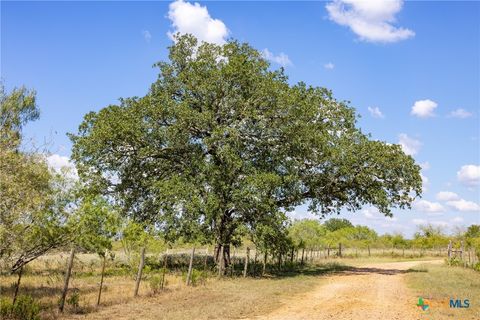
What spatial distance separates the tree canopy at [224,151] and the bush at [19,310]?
1381cm

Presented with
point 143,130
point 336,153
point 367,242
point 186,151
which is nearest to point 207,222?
point 186,151

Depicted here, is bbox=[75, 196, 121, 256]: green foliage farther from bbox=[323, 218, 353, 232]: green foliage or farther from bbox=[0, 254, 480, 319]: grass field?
bbox=[323, 218, 353, 232]: green foliage

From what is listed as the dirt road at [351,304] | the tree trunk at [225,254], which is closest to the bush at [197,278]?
the tree trunk at [225,254]

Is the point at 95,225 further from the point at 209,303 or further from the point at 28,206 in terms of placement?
the point at 209,303

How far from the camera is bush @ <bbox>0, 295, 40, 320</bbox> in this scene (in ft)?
38.5

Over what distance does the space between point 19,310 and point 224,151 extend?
16.2 meters

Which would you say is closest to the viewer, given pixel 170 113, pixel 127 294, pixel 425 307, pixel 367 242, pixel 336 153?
pixel 425 307

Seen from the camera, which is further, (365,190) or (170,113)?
(365,190)

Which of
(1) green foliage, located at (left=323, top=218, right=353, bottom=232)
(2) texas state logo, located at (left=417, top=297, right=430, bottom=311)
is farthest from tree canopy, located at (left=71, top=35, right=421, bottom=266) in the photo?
(1) green foliage, located at (left=323, top=218, right=353, bottom=232)

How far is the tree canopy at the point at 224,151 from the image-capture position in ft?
87.5

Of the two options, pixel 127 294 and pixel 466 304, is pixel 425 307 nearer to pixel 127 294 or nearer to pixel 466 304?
pixel 466 304

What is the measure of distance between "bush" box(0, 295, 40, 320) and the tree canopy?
13807 mm

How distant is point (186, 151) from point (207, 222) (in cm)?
554

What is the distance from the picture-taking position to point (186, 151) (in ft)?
94.6
